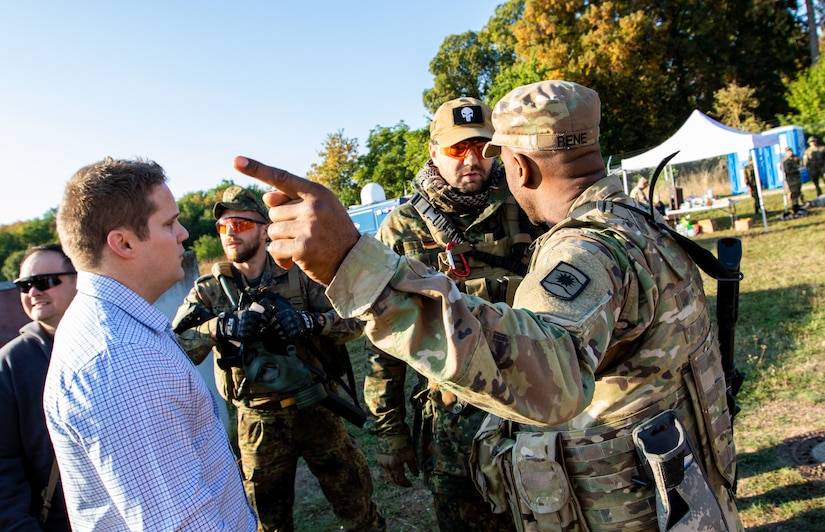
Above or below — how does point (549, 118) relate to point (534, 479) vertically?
above

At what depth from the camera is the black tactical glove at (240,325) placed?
287cm

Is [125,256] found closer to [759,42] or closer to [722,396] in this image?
[722,396]

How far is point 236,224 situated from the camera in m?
3.31

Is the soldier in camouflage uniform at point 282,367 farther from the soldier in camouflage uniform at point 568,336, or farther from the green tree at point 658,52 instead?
the green tree at point 658,52

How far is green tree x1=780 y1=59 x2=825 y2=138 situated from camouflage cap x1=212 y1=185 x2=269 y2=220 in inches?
1188

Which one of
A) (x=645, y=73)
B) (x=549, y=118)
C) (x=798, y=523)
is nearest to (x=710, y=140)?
→ (x=798, y=523)

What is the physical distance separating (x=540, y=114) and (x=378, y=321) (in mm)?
813

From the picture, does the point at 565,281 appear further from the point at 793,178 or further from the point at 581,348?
the point at 793,178

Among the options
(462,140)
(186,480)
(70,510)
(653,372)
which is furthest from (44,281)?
(653,372)

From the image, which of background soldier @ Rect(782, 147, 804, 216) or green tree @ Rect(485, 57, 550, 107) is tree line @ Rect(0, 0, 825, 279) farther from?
background soldier @ Rect(782, 147, 804, 216)

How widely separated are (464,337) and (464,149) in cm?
202

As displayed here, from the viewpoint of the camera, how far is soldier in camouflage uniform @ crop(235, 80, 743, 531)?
3.32 feet

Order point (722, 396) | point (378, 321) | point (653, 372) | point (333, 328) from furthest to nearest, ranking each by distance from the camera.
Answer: point (333, 328), point (722, 396), point (653, 372), point (378, 321)

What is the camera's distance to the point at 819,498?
A: 3340 millimetres
